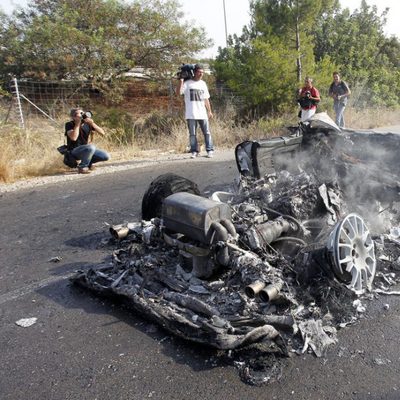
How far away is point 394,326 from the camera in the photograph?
2672 mm

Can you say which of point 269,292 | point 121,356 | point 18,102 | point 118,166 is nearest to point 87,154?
point 118,166

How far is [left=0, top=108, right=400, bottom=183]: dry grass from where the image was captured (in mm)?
7922

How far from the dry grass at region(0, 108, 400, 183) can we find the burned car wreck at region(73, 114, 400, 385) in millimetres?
4787

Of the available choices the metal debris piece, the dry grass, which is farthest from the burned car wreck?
the dry grass

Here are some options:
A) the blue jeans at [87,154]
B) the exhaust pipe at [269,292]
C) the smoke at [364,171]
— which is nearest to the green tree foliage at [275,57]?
the blue jeans at [87,154]

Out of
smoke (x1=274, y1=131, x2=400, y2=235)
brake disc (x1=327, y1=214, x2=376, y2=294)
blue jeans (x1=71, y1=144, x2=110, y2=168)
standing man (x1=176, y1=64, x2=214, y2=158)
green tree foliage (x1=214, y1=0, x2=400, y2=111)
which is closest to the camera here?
brake disc (x1=327, y1=214, x2=376, y2=294)

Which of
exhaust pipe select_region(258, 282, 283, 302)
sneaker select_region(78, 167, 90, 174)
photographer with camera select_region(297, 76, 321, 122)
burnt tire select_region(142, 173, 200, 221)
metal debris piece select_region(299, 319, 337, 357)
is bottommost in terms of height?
metal debris piece select_region(299, 319, 337, 357)

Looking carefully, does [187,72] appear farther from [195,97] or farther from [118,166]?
[118,166]

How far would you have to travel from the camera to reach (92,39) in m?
14.1

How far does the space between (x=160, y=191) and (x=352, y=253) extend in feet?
6.55

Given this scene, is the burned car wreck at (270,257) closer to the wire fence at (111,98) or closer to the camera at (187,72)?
the camera at (187,72)

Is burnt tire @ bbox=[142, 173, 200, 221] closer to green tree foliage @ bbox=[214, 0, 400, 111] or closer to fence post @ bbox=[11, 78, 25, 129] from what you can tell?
fence post @ bbox=[11, 78, 25, 129]

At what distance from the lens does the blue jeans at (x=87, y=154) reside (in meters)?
7.75

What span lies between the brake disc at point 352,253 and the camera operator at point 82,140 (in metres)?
5.88
